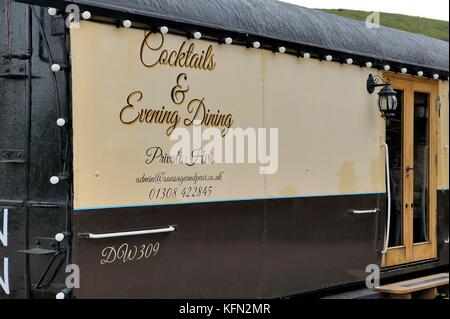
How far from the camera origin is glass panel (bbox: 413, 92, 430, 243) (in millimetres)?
6508

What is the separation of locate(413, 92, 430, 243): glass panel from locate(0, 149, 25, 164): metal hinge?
157 inches

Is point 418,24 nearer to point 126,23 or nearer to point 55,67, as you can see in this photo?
point 126,23

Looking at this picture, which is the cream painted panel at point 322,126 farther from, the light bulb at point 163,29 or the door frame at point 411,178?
the light bulb at point 163,29

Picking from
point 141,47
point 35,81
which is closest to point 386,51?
point 141,47

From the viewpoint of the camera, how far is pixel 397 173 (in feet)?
20.6

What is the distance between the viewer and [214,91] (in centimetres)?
448

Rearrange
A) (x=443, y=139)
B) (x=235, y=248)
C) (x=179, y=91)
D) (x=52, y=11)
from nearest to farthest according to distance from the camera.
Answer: (x=52, y=11) → (x=179, y=91) → (x=235, y=248) → (x=443, y=139)

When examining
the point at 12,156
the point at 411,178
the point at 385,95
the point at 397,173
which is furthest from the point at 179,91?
the point at 411,178

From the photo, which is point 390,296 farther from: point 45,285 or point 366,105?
point 45,285

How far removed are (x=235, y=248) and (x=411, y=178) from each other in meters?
2.52

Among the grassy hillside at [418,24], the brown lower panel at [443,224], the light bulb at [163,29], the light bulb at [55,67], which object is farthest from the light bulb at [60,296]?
the grassy hillside at [418,24]

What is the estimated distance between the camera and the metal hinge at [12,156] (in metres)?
4.01
